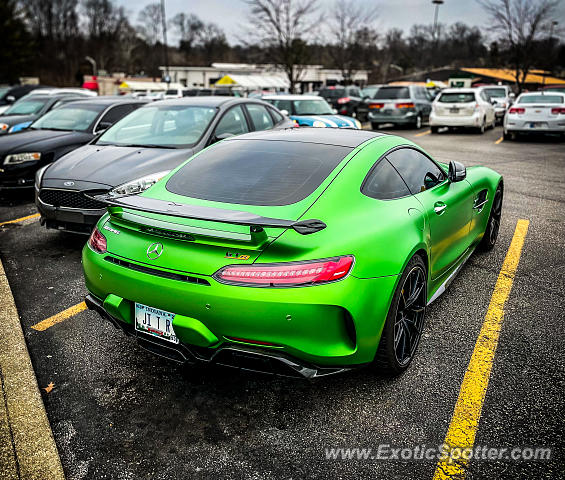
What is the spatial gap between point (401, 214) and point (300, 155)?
0.79 meters

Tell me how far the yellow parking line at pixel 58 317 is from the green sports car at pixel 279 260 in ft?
3.19

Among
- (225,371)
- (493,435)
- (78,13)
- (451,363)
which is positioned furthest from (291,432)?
(78,13)

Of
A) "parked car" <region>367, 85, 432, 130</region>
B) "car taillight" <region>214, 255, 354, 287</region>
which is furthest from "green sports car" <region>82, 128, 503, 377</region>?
"parked car" <region>367, 85, 432, 130</region>

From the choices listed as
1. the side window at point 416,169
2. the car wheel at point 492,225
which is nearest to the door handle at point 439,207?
the side window at point 416,169

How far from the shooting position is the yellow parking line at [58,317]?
12.4 feet

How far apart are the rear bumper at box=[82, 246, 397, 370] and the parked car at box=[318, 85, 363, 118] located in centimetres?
1945

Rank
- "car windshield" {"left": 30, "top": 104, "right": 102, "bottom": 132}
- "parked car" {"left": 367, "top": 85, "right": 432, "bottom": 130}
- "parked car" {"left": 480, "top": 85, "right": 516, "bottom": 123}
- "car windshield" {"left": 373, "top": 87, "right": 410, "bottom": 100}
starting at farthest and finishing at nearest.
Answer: "parked car" {"left": 480, "top": 85, "right": 516, "bottom": 123}, "car windshield" {"left": 373, "top": 87, "right": 410, "bottom": 100}, "parked car" {"left": 367, "top": 85, "right": 432, "bottom": 130}, "car windshield" {"left": 30, "top": 104, "right": 102, "bottom": 132}

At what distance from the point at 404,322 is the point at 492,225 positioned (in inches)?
111

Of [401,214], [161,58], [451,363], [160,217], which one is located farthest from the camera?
[161,58]

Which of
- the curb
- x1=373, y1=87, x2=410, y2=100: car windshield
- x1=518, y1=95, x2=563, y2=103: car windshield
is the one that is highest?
x1=373, y1=87, x2=410, y2=100: car windshield

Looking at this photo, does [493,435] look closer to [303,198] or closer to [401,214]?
[401,214]

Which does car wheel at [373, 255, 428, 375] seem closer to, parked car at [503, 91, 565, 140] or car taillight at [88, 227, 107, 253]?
car taillight at [88, 227, 107, 253]

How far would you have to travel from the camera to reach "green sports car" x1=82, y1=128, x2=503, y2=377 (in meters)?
2.42

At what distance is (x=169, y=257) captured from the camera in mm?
2586
